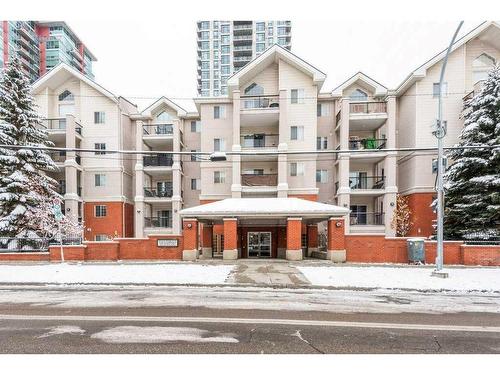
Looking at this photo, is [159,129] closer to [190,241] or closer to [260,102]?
[260,102]

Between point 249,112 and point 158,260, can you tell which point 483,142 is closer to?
point 249,112

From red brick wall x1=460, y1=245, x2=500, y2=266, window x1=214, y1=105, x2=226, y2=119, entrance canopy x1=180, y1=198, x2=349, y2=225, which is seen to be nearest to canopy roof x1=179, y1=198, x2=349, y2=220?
entrance canopy x1=180, y1=198, x2=349, y2=225

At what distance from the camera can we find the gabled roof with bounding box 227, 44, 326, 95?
2603 cm

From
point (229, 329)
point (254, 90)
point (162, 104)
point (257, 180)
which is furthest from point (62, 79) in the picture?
point (229, 329)

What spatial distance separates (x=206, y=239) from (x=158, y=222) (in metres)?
10.7

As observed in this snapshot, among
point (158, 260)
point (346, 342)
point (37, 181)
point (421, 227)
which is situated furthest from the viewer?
point (421, 227)

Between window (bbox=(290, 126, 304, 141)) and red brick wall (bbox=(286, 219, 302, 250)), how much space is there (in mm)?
10968

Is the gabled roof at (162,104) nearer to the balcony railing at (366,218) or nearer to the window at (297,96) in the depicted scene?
the window at (297,96)

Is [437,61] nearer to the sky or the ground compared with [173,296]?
nearer to the sky

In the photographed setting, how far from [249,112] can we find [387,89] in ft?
44.4

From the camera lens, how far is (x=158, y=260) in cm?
1762

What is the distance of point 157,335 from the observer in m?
5.84

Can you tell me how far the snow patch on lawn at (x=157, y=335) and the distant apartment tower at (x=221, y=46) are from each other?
70.4 m

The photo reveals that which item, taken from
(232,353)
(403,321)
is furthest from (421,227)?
(232,353)
